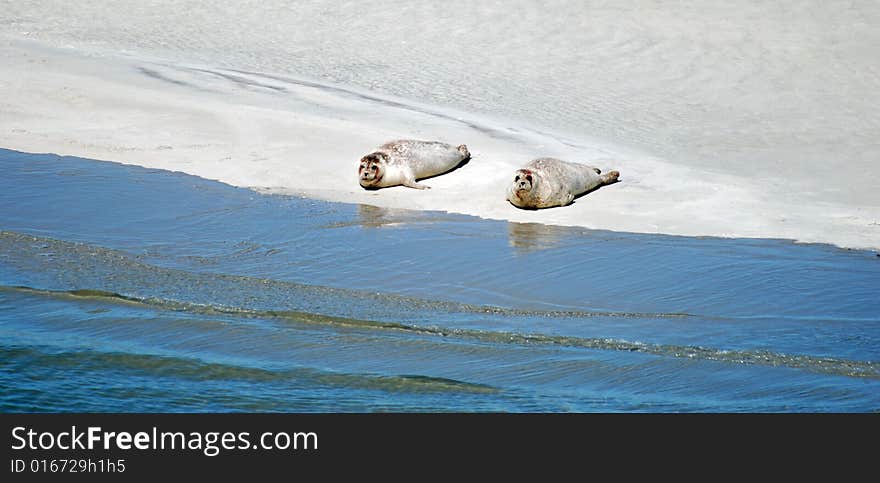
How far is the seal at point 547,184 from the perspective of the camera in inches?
353

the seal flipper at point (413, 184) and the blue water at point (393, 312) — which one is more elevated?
the seal flipper at point (413, 184)

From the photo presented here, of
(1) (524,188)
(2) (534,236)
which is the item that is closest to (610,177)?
(1) (524,188)

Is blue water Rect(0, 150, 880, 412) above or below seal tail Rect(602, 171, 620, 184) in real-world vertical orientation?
below

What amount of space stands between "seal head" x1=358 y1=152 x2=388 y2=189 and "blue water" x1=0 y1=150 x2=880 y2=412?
18.1 inches

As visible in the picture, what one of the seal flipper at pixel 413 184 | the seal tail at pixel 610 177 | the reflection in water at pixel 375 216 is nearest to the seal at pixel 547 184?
the seal tail at pixel 610 177

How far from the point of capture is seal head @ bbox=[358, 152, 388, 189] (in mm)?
9523

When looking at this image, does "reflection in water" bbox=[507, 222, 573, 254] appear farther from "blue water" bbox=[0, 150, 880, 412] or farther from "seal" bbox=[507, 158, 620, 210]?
"seal" bbox=[507, 158, 620, 210]

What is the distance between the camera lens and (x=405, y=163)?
9.62 metres

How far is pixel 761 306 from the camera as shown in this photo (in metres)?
6.85

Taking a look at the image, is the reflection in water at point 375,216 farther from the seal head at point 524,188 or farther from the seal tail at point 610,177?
the seal tail at point 610,177

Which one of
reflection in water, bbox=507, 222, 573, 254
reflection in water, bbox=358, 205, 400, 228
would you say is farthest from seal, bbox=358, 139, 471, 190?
reflection in water, bbox=507, 222, 573, 254

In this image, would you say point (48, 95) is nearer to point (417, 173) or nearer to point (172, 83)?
point (172, 83)

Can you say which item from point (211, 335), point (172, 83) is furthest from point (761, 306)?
point (172, 83)

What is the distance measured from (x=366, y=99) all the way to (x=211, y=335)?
715 centimetres
